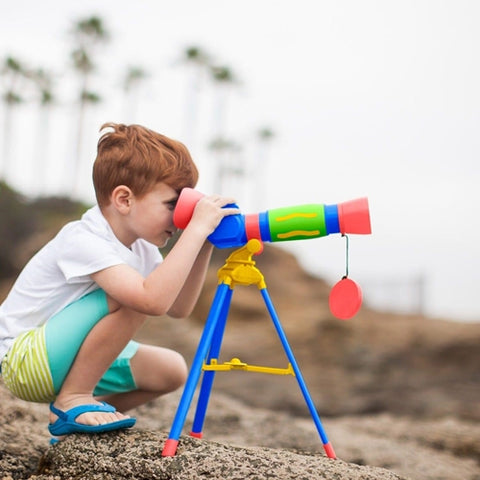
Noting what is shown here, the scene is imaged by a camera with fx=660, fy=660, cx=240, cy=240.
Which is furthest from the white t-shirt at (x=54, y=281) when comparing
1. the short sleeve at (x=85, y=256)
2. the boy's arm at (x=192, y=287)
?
the boy's arm at (x=192, y=287)

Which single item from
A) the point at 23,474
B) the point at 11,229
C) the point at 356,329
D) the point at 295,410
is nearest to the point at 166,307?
the point at 23,474

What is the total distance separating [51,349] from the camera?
88.0 inches

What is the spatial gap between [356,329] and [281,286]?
968 centimetres

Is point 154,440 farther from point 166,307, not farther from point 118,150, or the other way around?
point 118,150

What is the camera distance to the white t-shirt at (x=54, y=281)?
Answer: 7.57 ft

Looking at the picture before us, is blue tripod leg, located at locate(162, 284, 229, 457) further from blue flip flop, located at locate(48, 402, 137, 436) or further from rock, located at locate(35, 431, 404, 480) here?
blue flip flop, located at locate(48, 402, 137, 436)

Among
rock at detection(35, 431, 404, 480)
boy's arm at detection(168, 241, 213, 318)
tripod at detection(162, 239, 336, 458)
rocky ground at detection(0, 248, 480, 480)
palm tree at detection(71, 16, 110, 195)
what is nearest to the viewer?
rock at detection(35, 431, 404, 480)

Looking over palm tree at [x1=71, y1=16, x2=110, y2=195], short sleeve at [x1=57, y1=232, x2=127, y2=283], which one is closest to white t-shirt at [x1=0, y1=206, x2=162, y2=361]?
short sleeve at [x1=57, y1=232, x2=127, y2=283]

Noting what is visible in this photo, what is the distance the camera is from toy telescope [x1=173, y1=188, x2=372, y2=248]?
220cm

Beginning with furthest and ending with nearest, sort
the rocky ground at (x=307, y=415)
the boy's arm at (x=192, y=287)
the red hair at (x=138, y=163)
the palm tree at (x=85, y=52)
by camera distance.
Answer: the palm tree at (x=85, y=52) < the boy's arm at (x=192, y=287) < the red hair at (x=138, y=163) < the rocky ground at (x=307, y=415)

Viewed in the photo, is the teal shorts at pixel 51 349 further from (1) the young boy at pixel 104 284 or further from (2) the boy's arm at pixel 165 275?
(2) the boy's arm at pixel 165 275

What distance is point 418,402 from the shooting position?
6840 millimetres

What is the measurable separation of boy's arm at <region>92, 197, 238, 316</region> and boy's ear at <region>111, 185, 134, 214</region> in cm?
24

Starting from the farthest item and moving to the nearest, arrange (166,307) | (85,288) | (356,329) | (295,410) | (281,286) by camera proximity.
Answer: (281,286) < (356,329) < (295,410) < (85,288) < (166,307)
